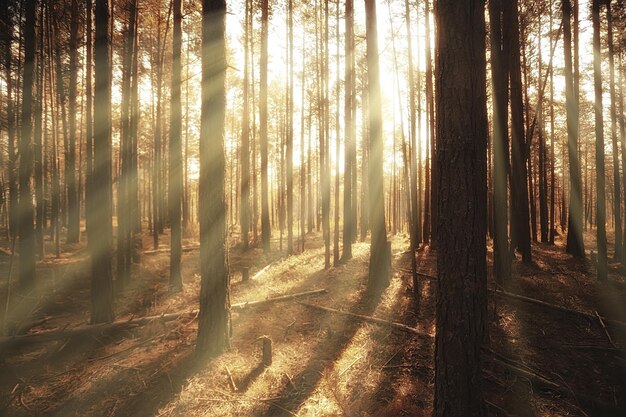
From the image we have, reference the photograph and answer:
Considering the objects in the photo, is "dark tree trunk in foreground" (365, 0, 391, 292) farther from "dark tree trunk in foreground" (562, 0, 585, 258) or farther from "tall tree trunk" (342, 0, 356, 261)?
"dark tree trunk in foreground" (562, 0, 585, 258)

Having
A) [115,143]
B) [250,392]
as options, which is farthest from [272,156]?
[250,392]

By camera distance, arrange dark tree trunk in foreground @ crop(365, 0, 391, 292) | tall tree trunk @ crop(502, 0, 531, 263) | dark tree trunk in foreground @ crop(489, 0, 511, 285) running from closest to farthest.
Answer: dark tree trunk in foreground @ crop(489, 0, 511, 285), dark tree trunk in foreground @ crop(365, 0, 391, 292), tall tree trunk @ crop(502, 0, 531, 263)

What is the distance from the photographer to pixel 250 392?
434cm

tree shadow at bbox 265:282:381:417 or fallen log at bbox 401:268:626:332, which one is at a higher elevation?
fallen log at bbox 401:268:626:332

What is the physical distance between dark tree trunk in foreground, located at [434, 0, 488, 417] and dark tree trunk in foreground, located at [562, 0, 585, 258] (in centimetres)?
1003

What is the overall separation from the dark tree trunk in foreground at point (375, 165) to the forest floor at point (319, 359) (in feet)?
1.67

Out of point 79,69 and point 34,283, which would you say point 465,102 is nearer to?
point 34,283

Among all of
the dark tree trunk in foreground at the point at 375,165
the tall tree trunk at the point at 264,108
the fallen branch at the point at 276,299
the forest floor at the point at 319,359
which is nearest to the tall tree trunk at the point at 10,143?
→ the forest floor at the point at 319,359

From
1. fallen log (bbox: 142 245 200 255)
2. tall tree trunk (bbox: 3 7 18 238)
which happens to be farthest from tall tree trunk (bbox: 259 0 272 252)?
tall tree trunk (bbox: 3 7 18 238)

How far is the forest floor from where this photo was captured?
13.3 feet

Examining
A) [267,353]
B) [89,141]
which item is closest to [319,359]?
[267,353]

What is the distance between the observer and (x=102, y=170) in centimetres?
619

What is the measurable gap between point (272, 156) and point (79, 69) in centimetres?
1286

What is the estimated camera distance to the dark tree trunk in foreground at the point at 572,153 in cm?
959
